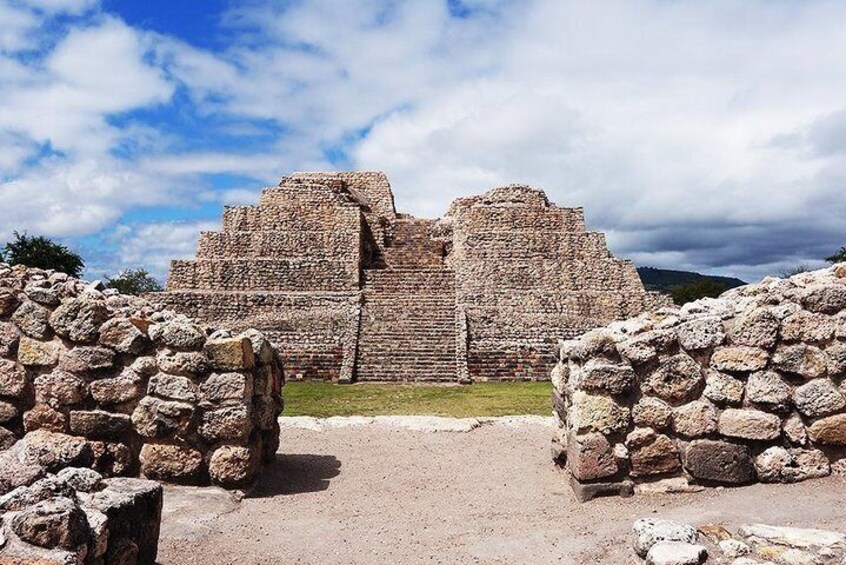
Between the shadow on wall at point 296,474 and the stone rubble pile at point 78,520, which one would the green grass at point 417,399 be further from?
the stone rubble pile at point 78,520

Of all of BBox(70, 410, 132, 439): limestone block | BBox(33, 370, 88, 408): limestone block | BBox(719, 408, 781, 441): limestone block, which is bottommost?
BBox(70, 410, 132, 439): limestone block

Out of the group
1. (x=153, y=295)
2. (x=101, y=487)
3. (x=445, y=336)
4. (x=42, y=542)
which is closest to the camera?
(x=42, y=542)

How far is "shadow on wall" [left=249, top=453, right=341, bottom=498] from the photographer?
24.9ft

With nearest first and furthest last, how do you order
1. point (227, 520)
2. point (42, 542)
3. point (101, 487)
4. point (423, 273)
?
point (42, 542), point (101, 487), point (227, 520), point (423, 273)

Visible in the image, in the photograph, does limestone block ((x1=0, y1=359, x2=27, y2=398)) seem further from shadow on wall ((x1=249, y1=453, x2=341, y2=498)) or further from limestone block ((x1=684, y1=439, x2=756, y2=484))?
limestone block ((x1=684, y1=439, x2=756, y2=484))

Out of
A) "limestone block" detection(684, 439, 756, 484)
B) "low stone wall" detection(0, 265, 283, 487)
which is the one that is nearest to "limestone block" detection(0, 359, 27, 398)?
"low stone wall" detection(0, 265, 283, 487)

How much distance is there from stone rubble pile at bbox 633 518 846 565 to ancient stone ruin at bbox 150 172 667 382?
51.9ft

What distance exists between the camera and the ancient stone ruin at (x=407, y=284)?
22.4m

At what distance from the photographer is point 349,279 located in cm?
2856

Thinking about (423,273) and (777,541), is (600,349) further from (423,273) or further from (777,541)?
(423,273)

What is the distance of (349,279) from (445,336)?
20.8ft

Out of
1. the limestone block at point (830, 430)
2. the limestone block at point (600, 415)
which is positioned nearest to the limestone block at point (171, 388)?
the limestone block at point (600, 415)

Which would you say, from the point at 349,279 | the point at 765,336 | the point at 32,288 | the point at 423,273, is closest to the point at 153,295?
the point at 349,279

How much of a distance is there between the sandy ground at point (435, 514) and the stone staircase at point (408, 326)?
12649mm
